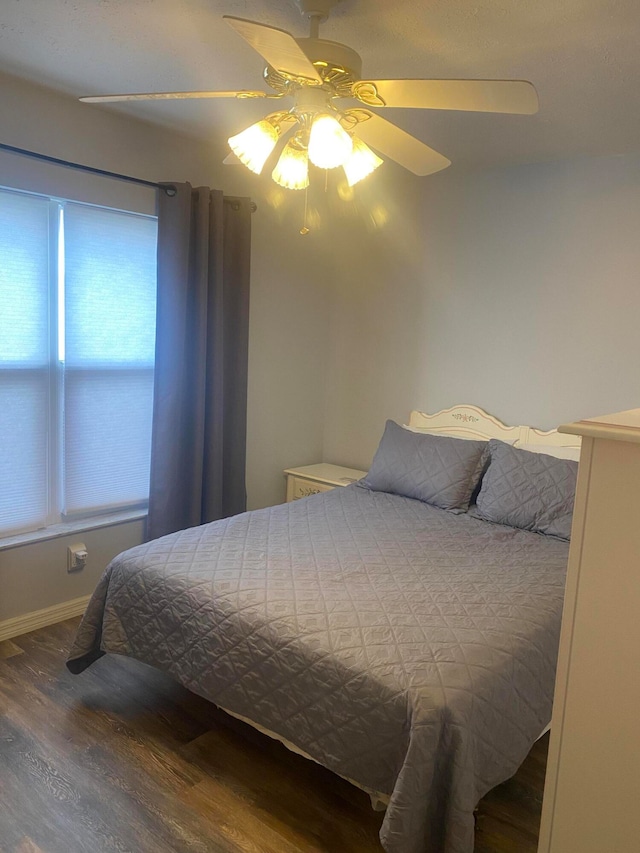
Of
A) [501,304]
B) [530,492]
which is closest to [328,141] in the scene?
[530,492]

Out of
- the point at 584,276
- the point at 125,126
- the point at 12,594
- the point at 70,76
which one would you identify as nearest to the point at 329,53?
the point at 70,76

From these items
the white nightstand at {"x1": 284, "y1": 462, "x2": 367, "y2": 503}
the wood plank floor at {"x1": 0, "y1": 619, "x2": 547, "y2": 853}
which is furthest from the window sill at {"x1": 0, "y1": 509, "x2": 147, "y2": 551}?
the white nightstand at {"x1": 284, "y1": 462, "x2": 367, "y2": 503}

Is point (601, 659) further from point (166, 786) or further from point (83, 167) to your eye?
point (83, 167)

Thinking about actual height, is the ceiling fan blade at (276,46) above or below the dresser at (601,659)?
above

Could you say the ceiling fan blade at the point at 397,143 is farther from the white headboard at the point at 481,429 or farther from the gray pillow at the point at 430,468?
the white headboard at the point at 481,429

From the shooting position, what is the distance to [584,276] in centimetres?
312

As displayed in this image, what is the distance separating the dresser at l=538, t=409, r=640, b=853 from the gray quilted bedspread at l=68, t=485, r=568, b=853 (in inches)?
22.5

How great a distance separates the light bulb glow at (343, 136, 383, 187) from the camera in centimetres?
195

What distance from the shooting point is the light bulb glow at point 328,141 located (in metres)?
1.70

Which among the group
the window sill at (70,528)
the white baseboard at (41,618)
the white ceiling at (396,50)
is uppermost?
the white ceiling at (396,50)

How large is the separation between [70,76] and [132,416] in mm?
1501

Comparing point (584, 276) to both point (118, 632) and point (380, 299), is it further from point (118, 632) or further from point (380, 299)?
point (118, 632)

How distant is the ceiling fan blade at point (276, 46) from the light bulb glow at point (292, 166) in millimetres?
358

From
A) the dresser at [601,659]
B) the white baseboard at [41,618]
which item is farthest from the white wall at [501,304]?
the dresser at [601,659]
